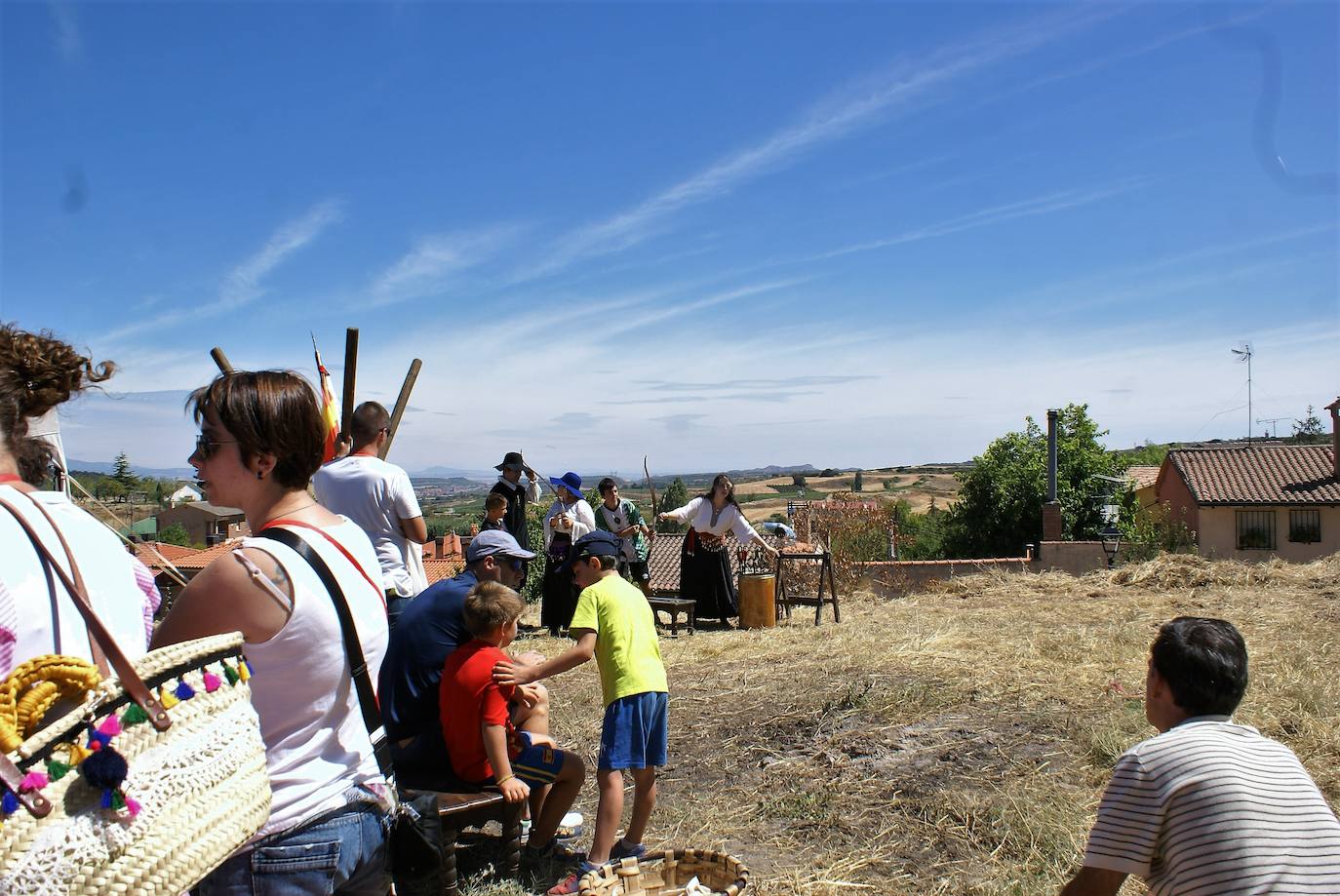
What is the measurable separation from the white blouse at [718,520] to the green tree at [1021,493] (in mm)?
30492

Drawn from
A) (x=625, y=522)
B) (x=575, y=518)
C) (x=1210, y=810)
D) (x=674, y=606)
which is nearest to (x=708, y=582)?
(x=674, y=606)

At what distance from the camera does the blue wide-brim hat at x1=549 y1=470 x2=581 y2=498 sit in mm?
8375

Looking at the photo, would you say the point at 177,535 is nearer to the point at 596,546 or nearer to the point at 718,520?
the point at 718,520

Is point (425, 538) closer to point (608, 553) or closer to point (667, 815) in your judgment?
point (608, 553)

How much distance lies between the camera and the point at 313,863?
5.56ft

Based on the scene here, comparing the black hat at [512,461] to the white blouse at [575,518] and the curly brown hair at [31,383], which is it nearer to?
the white blouse at [575,518]

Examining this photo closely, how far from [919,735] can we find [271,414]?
434 centimetres

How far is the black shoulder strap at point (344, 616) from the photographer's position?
1716 millimetres

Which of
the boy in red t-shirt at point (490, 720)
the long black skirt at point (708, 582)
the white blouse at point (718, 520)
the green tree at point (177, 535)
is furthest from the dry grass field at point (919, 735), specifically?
the green tree at point (177, 535)

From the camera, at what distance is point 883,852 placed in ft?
13.0

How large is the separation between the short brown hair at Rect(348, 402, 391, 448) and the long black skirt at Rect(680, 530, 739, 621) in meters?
5.57

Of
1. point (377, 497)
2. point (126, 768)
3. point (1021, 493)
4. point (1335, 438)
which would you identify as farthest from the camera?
point (1021, 493)

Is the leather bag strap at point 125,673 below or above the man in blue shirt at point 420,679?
above

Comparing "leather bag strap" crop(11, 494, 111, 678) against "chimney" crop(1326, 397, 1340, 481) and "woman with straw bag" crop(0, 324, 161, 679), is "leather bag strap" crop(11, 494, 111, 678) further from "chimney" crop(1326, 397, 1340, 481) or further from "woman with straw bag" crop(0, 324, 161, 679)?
Answer: "chimney" crop(1326, 397, 1340, 481)
